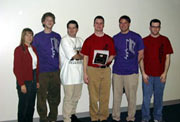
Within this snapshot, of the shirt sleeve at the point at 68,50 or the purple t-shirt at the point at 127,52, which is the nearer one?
the shirt sleeve at the point at 68,50

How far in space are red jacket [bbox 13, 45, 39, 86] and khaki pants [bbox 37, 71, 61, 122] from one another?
0.31 meters

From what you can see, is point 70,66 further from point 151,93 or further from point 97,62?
point 151,93

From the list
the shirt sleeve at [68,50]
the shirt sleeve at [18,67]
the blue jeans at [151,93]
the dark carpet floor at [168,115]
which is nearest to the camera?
the shirt sleeve at [18,67]

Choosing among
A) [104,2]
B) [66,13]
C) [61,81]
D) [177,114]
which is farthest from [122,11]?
[177,114]

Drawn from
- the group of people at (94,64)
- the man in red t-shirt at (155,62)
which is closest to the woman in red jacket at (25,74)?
the group of people at (94,64)

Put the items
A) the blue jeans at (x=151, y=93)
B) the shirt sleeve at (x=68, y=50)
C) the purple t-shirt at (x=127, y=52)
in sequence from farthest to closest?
the blue jeans at (x=151, y=93) < the purple t-shirt at (x=127, y=52) < the shirt sleeve at (x=68, y=50)

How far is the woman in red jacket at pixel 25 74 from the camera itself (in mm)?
2301

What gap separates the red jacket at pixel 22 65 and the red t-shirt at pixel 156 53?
5.81 ft

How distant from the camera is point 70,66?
2.65m

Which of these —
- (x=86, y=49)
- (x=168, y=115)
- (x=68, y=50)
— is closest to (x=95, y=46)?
(x=86, y=49)

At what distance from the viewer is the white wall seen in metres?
2.92

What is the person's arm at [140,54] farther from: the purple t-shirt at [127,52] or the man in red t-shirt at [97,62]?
the man in red t-shirt at [97,62]

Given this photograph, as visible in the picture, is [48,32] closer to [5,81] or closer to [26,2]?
[26,2]

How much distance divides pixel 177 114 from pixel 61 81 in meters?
2.23
